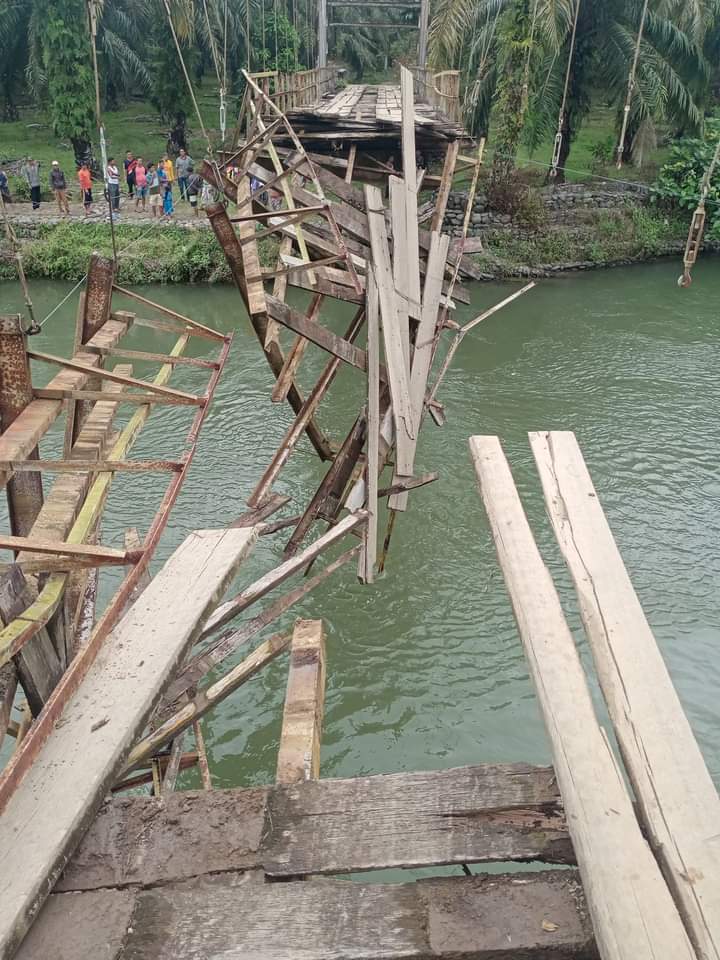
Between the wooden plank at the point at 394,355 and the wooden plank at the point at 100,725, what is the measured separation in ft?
9.80

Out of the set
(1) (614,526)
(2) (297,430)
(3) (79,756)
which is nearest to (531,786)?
(3) (79,756)

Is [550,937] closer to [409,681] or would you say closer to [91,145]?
[409,681]

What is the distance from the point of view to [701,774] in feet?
6.95

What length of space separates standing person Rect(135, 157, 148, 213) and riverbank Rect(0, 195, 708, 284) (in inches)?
21.0

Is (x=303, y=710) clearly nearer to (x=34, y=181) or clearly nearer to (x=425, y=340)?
(x=425, y=340)

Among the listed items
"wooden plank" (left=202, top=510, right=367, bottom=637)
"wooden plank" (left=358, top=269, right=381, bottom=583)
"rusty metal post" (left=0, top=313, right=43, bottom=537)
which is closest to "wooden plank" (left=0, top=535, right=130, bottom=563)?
"wooden plank" (left=202, top=510, right=367, bottom=637)

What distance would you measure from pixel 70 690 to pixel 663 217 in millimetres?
22941

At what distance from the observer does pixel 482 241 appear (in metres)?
20.4

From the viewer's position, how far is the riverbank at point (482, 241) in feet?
61.9

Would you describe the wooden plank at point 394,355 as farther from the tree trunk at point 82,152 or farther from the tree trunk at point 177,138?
the tree trunk at point 177,138

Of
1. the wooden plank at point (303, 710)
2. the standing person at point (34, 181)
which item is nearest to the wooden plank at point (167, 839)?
the wooden plank at point (303, 710)

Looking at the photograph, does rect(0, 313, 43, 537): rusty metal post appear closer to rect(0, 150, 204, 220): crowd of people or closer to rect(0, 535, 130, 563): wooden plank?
rect(0, 535, 130, 563): wooden plank

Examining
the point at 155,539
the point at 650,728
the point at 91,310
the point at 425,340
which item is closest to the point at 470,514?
Answer: the point at 425,340

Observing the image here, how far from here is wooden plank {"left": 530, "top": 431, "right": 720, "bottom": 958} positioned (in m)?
A: 1.84
